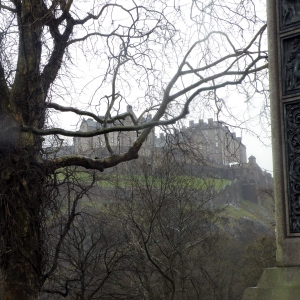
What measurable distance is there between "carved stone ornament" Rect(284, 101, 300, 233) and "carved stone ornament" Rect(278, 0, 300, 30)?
732 millimetres

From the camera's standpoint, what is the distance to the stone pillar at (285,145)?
4352 mm

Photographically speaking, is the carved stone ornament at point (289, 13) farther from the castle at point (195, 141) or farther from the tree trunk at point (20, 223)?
the tree trunk at point (20, 223)

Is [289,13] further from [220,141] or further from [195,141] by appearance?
[195,141]

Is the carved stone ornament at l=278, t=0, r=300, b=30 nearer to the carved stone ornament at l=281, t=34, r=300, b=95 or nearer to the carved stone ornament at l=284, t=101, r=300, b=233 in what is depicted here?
the carved stone ornament at l=281, t=34, r=300, b=95

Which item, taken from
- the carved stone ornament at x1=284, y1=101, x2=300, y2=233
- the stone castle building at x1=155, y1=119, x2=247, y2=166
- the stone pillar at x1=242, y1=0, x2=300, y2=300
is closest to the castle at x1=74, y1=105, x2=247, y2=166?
the stone castle building at x1=155, y1=119, x2=247, y2=166

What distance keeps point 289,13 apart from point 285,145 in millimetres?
1208

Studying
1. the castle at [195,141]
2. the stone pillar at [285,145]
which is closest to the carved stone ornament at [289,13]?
the stone pillar at [285,145]

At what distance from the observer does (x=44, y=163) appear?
9.50 m

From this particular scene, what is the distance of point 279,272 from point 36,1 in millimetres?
7444

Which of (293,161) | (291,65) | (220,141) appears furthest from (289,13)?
(220,141)

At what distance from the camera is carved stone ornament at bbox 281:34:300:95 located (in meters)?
4.67

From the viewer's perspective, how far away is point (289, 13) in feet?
15.9

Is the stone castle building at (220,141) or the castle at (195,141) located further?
the castle at (195,141)

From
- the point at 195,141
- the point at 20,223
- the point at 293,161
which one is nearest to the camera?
the point at 293,161
